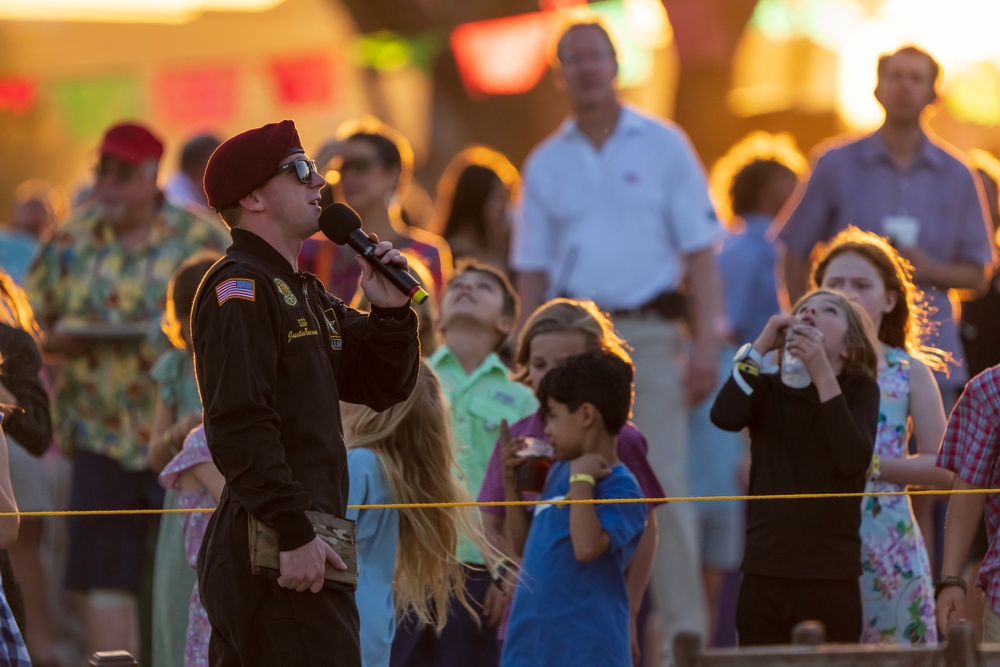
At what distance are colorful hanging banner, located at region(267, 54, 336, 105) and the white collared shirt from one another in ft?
27.9

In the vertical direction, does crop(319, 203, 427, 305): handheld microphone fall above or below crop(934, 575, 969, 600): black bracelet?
above

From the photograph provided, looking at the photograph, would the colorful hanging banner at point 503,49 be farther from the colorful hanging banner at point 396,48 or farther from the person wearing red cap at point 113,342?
the person wearing red cap at point 113,342

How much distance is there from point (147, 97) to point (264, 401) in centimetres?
→ 1293

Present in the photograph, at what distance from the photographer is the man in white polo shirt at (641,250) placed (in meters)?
6.76

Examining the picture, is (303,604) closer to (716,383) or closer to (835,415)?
(835,415)

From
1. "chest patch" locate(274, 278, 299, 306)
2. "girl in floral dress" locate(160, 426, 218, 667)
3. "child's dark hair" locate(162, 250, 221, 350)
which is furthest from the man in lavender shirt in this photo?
"chest patch" locate(274, 278, 299, 306)

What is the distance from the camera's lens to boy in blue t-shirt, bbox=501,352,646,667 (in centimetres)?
451

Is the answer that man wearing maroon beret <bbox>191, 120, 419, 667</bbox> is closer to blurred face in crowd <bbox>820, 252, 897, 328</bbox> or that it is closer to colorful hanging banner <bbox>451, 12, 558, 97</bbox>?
blurred face in crowd <bbox>820, 252, 897, 328</bbox>

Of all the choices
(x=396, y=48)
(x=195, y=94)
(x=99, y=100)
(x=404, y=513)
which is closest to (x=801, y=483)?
(x=404, y=513)

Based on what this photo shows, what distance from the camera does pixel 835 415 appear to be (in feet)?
14.7

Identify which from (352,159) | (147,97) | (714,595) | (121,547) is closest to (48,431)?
(121,547)

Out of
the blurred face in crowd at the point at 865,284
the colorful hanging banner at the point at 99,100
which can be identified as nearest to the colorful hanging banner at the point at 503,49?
the colorful hanging banner at the point at 99,100

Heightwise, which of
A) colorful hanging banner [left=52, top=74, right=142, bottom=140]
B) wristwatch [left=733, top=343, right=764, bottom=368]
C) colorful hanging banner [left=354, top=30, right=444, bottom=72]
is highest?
colorful hanging banner [left=354, top=30, right=444, bottom=72]

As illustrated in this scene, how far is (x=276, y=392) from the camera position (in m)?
3.55
